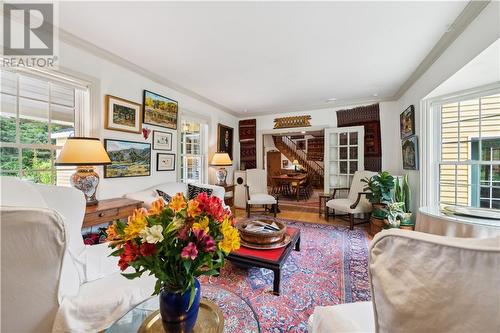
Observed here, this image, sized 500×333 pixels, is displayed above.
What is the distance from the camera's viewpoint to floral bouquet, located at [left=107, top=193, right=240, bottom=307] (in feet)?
2.28

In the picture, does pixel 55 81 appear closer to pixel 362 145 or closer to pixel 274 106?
pixel 274 106

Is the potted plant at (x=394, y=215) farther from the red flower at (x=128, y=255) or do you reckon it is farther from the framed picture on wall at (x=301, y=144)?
the framed picture on wall at (x=301, y=144)

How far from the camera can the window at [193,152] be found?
12.9ft

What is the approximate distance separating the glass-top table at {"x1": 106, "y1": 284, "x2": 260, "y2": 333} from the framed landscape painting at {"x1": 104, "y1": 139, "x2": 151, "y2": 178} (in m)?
2.04

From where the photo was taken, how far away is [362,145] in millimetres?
4316

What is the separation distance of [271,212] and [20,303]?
13.4 feet

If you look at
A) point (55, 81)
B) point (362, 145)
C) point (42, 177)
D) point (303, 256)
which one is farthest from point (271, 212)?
point (55, 81)

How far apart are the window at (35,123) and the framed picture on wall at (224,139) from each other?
2688 mm

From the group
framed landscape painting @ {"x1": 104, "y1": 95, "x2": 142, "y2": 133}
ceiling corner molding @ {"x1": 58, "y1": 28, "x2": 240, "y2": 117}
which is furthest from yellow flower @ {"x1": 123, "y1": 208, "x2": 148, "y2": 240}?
ceiling corner molding @ {"x1": 58, "y1": 28, "x2": 240, "y2": 117}

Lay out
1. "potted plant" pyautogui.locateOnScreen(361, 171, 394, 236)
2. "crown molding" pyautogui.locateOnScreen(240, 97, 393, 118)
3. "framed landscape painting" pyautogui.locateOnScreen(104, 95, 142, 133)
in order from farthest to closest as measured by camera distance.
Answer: "crown molding" pyautogui.locateOnScreen(240, 97, 393, 118) → "potted plant" pyautogui.locateOnScreen(361, 171, 394, 236) → "framed landscape painting" pyautogui.locateOnScreen(104, 95, 142, 133)

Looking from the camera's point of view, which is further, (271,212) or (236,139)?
(236,139)

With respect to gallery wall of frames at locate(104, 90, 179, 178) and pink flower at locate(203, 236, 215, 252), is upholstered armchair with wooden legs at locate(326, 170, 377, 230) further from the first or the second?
pink flower at locate(203, 236, 215, 252)

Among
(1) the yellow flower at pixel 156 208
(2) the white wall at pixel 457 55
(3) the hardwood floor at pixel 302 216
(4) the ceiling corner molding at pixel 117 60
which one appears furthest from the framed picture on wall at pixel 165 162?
(2) the white wall at pixel 457 55

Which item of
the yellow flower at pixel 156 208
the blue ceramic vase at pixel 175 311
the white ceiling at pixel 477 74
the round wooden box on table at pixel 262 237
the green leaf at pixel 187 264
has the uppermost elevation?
the white ceiling at pixel 477 74
